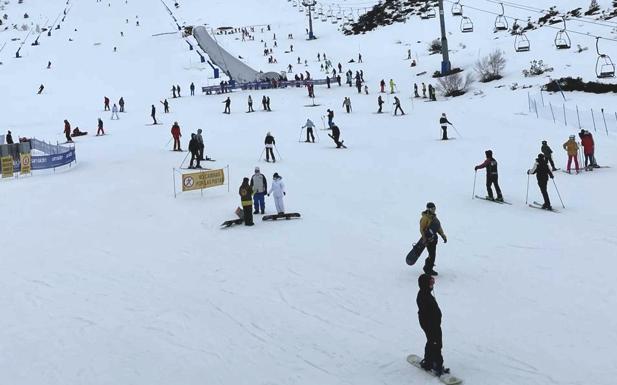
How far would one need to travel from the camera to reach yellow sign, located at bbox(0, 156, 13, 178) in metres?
22.4

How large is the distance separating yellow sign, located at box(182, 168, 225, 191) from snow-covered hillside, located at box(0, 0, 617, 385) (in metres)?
0.44

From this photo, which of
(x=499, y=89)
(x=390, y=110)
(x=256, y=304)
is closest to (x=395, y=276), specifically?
(x=256, y=304)

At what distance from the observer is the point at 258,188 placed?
15156 mm

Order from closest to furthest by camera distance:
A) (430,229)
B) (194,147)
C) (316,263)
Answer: (430,229) < (316,263) < (194,147)

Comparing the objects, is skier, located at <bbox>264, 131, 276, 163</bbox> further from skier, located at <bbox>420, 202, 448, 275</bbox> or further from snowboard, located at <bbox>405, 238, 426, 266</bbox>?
skier, located at <bbox>420, 202, 448, 275</bbox>

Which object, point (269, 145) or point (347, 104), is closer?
point (269, 145)

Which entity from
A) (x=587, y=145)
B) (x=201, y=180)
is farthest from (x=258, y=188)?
(x=587, y=145)

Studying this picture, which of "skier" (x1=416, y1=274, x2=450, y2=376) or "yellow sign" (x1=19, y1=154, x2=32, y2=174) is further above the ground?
"yellow sign" (x1=19, y1=154, x2=32, y2=174)

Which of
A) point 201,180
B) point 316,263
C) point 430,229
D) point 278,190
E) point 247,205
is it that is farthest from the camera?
point 201,180

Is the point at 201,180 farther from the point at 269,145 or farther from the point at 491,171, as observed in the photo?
the point at 491,171

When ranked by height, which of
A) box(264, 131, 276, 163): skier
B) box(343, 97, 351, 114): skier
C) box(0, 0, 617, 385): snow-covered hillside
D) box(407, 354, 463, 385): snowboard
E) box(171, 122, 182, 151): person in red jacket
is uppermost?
box(343, 97, 351, 114): skier

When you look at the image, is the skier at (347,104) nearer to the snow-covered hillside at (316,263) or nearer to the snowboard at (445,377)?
the snow-covered hillside at (316,263)

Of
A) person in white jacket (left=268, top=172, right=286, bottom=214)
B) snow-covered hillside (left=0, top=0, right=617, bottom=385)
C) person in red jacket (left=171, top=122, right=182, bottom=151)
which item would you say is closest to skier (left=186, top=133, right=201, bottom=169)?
snow-covered hillside (left=0, top=0, right=617, bottom=385)

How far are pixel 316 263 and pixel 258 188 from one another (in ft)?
14.0
